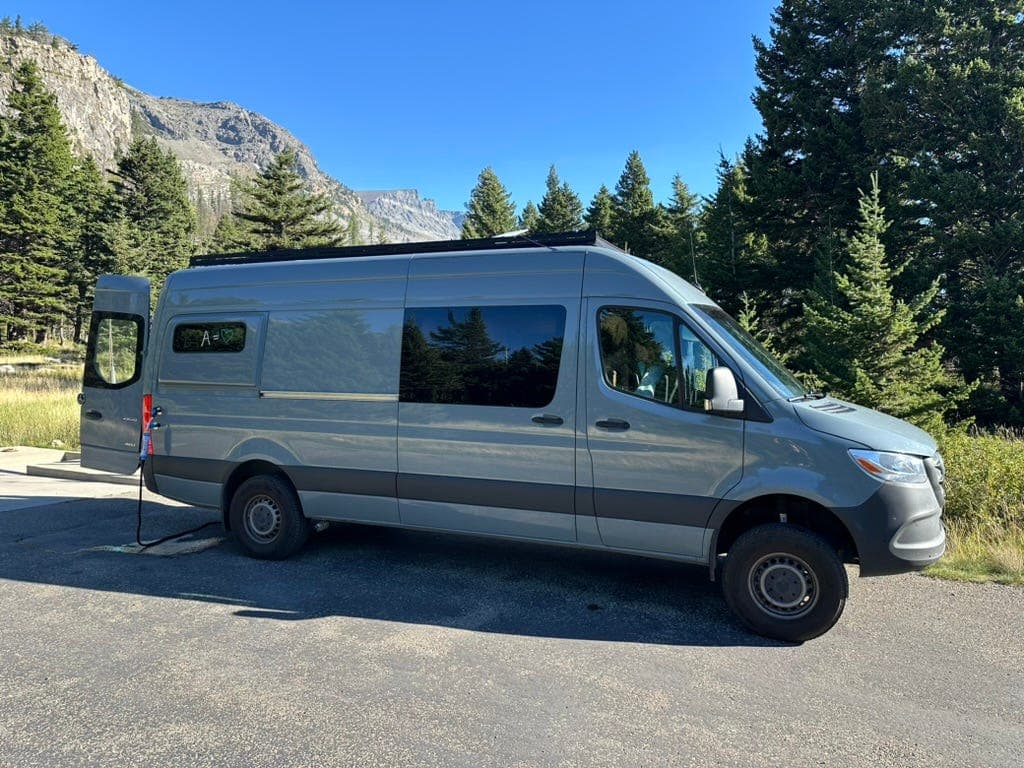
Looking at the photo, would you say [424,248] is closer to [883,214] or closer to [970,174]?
[883,214]

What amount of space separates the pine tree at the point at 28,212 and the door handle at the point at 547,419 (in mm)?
38515

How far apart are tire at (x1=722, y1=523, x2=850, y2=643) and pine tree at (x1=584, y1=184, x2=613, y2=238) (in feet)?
163

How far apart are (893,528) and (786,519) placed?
65cm

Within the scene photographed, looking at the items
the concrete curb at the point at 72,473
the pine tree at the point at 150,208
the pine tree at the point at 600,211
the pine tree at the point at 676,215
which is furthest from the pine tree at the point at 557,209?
the concrete curb at the point at 72,473

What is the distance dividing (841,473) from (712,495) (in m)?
A: 0.81

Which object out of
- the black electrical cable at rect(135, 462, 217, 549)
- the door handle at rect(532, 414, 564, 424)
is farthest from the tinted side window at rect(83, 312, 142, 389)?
the door handle at rect(532, 414, 564, 424)

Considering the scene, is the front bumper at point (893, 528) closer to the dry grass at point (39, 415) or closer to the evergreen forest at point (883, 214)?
the evergreen forest at point (883, 214)

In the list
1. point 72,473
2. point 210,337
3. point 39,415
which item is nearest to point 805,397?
point 210,337

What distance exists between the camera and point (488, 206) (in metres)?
59.9

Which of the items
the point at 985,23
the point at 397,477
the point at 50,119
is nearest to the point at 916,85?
the point at 985,23

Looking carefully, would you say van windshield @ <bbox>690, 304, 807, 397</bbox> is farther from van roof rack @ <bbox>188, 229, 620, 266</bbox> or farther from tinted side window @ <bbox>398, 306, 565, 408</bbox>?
tinted side window @ <bbox>398, 306, 565, 408</bbox>

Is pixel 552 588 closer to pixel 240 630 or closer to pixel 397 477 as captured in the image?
pixel 397 477

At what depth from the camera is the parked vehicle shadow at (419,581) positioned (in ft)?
15.4

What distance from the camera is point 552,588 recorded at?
5.37 meters
